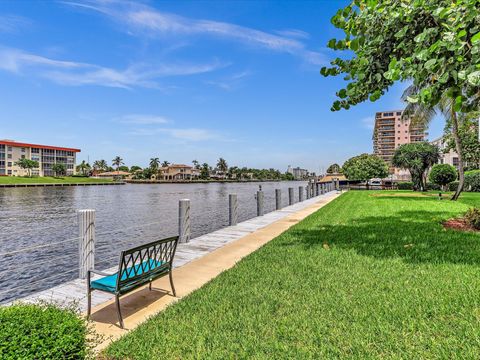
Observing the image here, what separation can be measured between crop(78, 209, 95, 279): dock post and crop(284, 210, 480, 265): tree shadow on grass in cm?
491

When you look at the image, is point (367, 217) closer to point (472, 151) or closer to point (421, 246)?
point (421, 246)

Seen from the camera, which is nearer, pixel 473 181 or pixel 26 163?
pixel 473 181

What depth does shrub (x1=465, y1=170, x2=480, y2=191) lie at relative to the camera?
2997 cm

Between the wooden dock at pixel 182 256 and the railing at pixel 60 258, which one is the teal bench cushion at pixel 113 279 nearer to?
the wooden dock at pixel 182 256

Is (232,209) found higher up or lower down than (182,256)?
higher up

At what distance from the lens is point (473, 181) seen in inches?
1184

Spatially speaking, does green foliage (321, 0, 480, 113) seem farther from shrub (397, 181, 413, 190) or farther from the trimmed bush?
shrub (397, 181, 413, 190)

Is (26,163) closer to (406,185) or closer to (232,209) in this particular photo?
(406,185)

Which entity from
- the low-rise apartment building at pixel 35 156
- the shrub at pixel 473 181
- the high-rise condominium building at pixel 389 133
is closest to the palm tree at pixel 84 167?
the low-rise apartment building at pixel 35 156

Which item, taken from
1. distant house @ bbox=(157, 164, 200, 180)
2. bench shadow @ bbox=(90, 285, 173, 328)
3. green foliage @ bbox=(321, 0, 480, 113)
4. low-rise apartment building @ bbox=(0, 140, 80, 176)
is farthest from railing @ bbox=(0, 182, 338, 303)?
distant house @ bbox=(157, 164, 200, 180)

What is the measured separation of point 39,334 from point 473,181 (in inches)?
1442

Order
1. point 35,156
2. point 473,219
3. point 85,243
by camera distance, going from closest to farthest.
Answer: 1. point 85,243
2. point 473,219
3. point 35,156

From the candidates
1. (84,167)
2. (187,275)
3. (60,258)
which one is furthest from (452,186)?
(84,167)

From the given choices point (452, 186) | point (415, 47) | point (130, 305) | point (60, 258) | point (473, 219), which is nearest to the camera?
point (130, 305)
